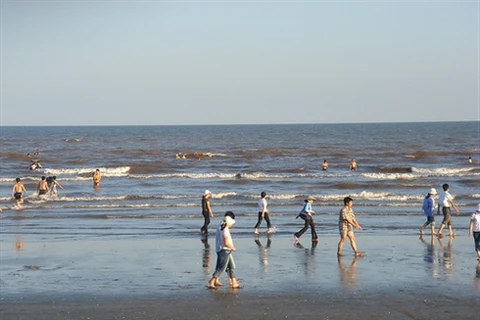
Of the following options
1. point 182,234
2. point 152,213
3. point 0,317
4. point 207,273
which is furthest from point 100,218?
point 0,317

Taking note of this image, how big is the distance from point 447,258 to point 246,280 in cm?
578

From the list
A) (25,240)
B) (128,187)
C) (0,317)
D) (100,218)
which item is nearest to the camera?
(0,317)

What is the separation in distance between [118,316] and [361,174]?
133 ft

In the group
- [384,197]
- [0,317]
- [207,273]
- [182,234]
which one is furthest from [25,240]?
[384,197]

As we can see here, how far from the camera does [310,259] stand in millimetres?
19281

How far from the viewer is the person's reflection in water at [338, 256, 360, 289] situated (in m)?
16.0

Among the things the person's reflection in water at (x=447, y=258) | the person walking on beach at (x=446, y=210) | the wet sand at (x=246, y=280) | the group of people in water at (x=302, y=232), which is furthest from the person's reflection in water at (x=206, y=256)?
the person walking on beach at (x=446, y=210)

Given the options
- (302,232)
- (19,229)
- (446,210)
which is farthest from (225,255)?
(19,229)

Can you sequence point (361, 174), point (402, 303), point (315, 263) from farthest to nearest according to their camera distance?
point (361, 174) → point (315, 263) → point (402, 303)

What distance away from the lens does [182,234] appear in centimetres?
2456

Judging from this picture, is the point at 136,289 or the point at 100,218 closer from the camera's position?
the point at 136,289

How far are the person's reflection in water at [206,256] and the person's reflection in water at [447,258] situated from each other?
5345 mm

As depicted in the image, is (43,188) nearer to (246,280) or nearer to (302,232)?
(302,232)

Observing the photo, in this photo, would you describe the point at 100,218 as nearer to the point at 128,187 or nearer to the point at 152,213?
the point at 152,213
